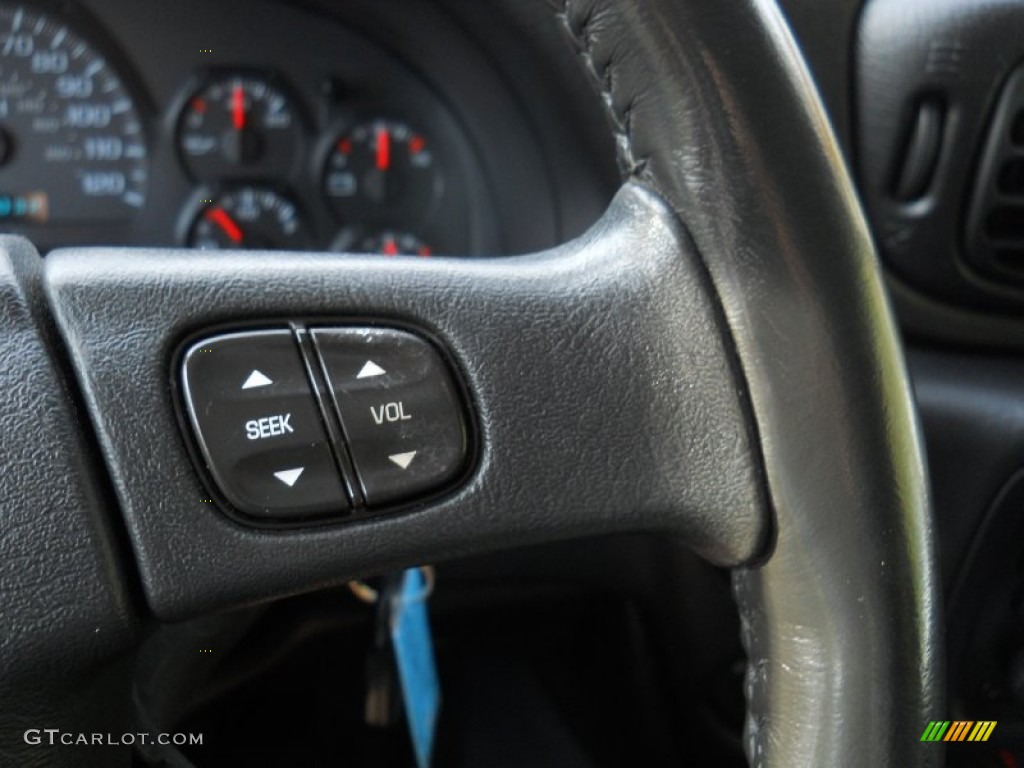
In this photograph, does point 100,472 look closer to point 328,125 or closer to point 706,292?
point 706,292

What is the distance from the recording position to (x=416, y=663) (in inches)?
37.7

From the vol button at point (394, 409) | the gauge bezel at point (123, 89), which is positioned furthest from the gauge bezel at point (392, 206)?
the vol button at point (394, 409)

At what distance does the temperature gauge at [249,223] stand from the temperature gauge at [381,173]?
0.05 metres

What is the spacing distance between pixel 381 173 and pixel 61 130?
1.03 feet

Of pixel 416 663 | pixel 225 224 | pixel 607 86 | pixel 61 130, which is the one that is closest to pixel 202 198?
pixel 225 224

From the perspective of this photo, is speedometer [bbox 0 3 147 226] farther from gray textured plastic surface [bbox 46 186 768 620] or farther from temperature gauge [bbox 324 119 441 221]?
gray textured plastic surface [bbox 46 186 768 620]

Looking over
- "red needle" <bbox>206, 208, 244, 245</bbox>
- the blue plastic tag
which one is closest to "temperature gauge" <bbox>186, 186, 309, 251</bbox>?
"red needle" <bbox>206, 208, 244, 245</bbox>

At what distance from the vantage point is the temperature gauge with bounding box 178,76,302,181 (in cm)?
124

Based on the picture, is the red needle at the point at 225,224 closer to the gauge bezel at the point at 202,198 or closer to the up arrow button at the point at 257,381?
the gauge bezel at the point at 202,198

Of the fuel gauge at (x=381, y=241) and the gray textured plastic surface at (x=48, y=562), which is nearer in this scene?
the gray textured plastic surface at (x=48, y=562)

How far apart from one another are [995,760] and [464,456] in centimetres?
77

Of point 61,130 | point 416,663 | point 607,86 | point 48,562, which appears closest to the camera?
point 48,562

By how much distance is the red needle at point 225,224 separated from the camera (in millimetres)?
1242

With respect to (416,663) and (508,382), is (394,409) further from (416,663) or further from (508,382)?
(416,663)
